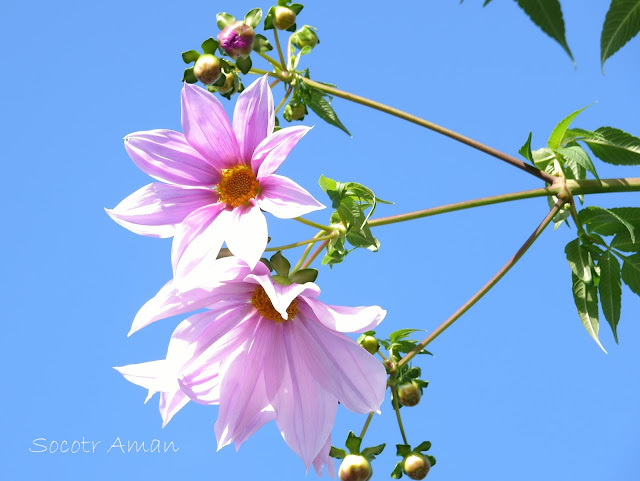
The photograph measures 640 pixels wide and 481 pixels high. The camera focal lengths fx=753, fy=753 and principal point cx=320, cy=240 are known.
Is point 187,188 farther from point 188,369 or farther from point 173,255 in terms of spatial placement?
point 188,369

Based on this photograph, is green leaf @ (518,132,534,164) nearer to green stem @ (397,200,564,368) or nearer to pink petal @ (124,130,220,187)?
green stem @ (397,200,564,368)

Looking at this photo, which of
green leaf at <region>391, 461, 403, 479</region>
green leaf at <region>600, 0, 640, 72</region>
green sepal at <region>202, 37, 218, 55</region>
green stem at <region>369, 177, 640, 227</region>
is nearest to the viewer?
green leaf at <region>600, 0, 640, 72</region>

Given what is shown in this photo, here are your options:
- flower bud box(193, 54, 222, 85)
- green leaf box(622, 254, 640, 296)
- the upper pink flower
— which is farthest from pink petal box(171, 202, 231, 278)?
green leaf box(622, 254, 640, 296)

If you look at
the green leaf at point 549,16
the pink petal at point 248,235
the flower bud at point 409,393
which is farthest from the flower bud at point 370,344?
the green leaf at point 549,16

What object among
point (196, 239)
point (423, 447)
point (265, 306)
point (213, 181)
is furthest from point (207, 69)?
point (423, 447)

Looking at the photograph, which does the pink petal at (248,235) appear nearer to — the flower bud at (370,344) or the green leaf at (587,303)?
the flower bud at (370,344)

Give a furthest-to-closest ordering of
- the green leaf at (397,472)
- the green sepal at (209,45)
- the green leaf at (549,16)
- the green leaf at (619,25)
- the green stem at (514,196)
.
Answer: the green leaf at (397,472) → the green sepal at (209,45) → the green stem at (514,196) → the green leaf at (619,25) → the green leaf at (549,16)
